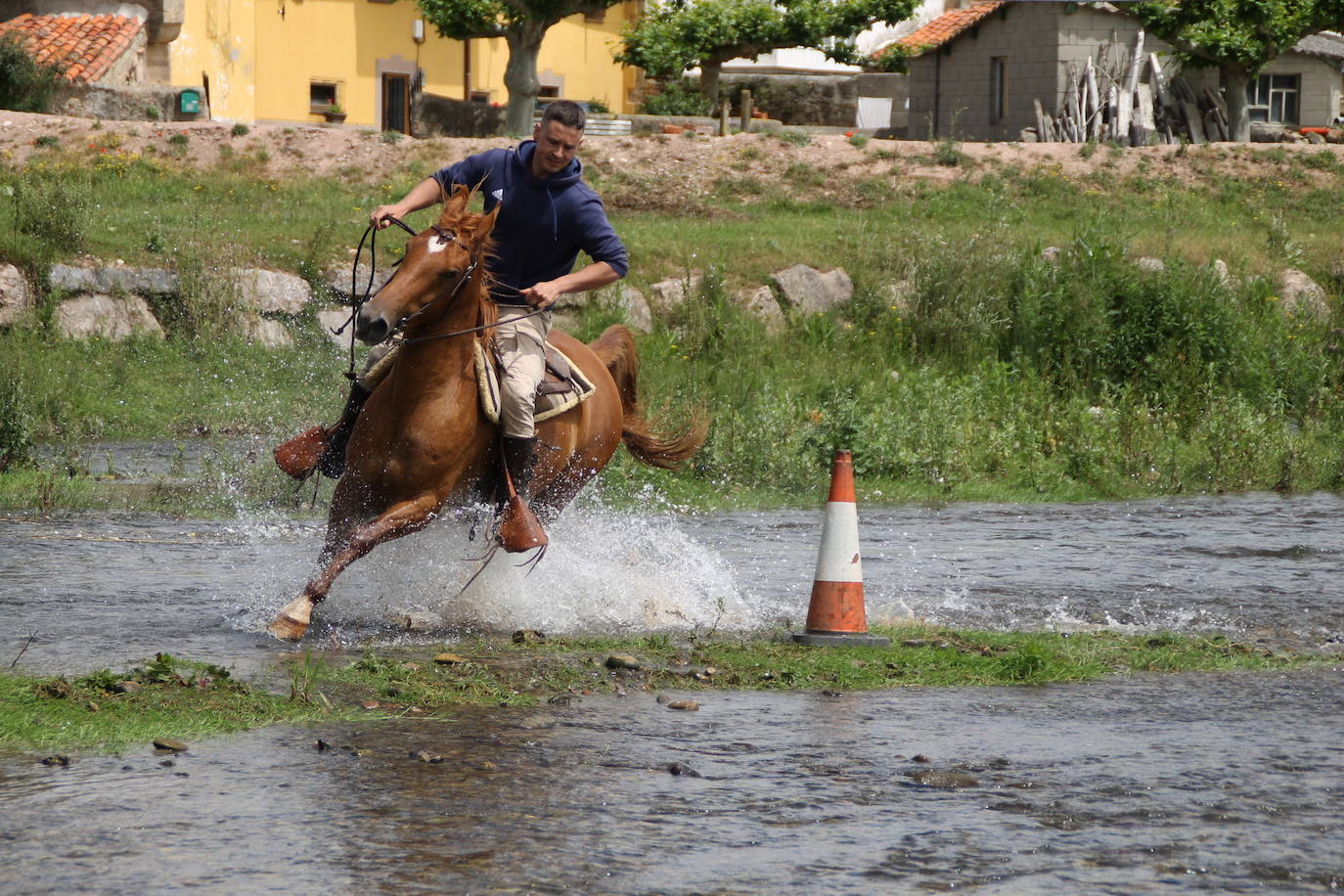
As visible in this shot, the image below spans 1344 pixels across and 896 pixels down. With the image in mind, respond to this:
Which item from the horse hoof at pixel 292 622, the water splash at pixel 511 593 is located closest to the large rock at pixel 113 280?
the water splash at pixel 511 593

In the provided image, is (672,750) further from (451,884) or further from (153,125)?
(153,125)

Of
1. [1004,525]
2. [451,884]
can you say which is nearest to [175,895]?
[451,884]

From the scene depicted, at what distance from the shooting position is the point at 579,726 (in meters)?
6.18

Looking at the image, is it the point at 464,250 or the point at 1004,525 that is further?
the point at 1004,525

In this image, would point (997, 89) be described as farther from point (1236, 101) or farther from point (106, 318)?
point (106, 318)

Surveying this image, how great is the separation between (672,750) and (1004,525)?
7.19 meters

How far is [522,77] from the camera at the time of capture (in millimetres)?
34594

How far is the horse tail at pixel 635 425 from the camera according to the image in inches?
415

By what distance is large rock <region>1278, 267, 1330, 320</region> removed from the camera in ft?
67.3

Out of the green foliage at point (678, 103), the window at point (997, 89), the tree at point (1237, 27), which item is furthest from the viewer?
the green foliage at point (678, 103)

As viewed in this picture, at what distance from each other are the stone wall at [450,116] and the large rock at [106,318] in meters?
21.8

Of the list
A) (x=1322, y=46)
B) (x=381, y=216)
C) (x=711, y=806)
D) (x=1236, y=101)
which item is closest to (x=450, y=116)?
(x=1236, y=101)

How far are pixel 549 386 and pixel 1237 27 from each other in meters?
34.2

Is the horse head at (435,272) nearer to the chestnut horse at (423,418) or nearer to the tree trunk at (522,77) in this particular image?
the chestnut horse at (423,418)
